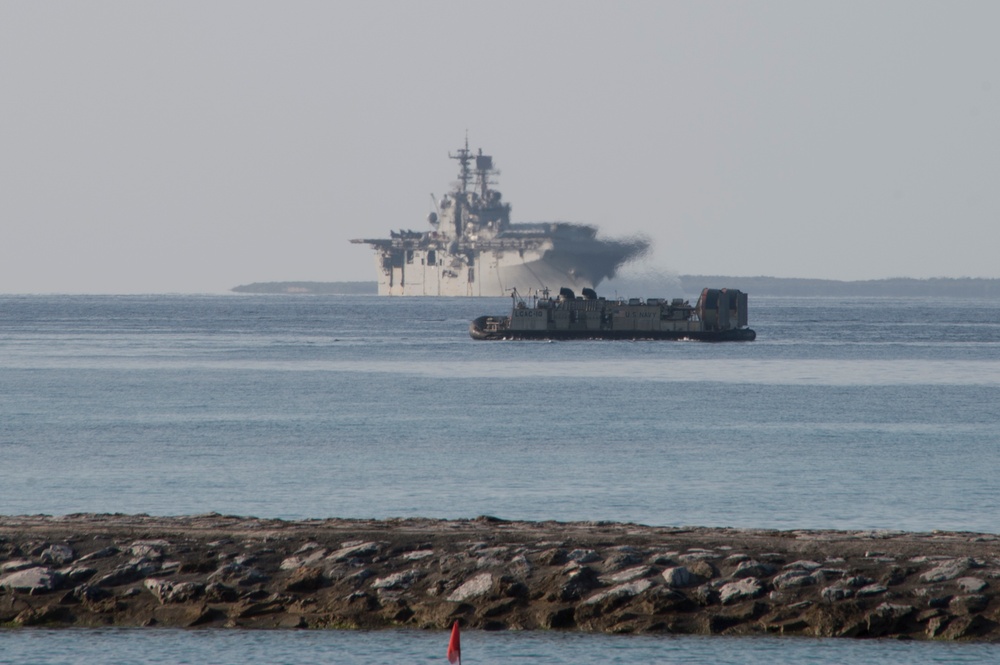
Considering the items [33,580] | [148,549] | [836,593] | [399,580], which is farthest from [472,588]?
[33,580]

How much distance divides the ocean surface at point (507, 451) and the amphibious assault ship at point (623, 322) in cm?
2636

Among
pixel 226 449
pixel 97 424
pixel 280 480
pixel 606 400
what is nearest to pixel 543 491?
pixel 280 480

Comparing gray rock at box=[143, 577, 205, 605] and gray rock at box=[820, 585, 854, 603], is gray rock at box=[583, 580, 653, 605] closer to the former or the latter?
gray rock at box=[820, 585, 854, 603]

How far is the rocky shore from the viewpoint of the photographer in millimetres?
13000

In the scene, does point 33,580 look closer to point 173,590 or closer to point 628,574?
point 173,590

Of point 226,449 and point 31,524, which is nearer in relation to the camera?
point 31,524

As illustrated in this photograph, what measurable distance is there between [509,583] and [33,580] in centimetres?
439

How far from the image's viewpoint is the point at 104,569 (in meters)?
14.3

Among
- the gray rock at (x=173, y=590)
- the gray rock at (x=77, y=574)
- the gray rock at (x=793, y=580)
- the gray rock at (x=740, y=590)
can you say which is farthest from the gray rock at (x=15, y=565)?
the gray rock at (x=793, y=580)

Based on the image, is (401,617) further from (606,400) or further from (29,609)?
(606,400)

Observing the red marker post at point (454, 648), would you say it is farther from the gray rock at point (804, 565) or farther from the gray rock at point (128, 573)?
the gray rock at point (128, 573)

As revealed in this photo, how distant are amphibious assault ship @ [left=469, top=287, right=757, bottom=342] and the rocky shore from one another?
87454 millimetres

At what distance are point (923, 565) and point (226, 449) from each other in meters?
21.2

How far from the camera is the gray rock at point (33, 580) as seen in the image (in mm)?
13977
